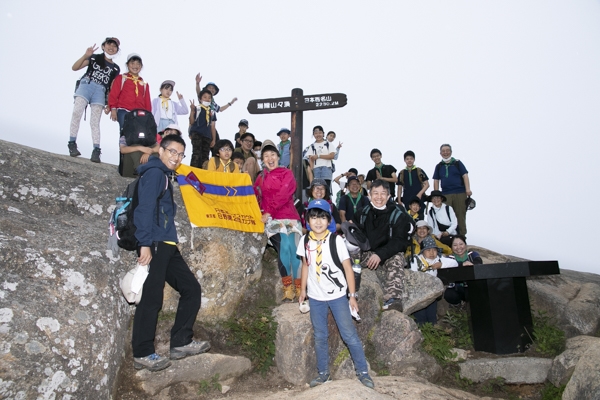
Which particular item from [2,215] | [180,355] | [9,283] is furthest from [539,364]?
[2,215]

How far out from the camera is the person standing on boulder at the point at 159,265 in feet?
15.9

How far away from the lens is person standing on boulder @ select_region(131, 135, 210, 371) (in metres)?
4.84

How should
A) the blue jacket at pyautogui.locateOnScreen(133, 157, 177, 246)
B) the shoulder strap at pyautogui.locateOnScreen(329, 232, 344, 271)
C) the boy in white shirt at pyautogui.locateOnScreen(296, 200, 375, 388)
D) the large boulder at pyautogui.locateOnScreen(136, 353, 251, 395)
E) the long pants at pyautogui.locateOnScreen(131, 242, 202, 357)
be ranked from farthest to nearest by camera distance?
1. the shoulder strap at pyautogui.locateOnScreen(329, 232, 344, 271)
2. the boy in white shirt at pyautogui.locateOnScreen(296, 200, 375, 388)
3. the large boulder at pyautogui.locateOnScreen(136, 353, 251, 395)
4. the long pants at pyautogui.locateOnScreen(131, 242, 202, 357)
5. the blue jacket at pyautogui.locateOnScreen(133, 157, 177, 246)

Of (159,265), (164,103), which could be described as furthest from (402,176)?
(159,265)

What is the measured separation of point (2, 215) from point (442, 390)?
6.20 meters

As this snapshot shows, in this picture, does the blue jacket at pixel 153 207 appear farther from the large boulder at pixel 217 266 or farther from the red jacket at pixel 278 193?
the red jacket at pixel 278 193

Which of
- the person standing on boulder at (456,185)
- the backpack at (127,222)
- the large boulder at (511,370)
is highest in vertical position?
the person standing on boulder at (456,185)

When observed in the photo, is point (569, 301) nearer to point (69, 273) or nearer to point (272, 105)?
point (272, 105)

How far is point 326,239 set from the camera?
5586mm

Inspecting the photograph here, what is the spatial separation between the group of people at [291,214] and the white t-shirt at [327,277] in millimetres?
13

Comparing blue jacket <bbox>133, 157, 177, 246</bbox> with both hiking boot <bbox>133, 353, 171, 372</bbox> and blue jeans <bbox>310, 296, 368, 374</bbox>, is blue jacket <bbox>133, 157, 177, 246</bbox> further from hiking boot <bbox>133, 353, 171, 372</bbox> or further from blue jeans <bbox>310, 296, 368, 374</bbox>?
blue jeans <bbox>310, 296, 368, 374</bbox>

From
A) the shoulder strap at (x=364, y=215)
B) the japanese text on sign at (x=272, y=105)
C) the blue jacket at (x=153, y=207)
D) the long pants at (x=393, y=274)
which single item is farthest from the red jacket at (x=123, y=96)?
the long pants at (x=393, y=274)

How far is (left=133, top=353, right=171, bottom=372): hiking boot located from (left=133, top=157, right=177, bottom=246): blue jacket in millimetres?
1316

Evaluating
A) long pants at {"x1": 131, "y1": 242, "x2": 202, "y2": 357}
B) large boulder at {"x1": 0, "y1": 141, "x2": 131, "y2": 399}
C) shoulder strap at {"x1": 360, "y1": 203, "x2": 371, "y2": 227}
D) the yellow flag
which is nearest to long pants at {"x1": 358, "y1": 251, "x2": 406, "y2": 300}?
shoulder strap at {"x1": 360, "y1": 203, "x2": 371, "y2": 227}
